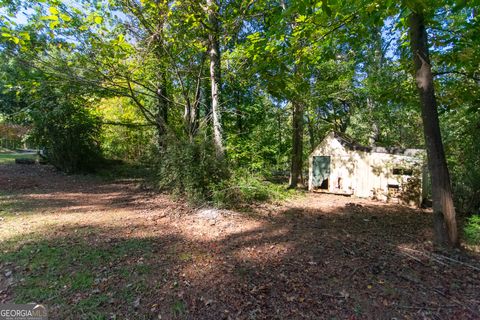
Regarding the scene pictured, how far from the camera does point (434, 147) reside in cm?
411

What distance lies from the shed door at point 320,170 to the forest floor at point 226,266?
15.0 feet

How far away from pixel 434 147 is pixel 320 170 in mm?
6570

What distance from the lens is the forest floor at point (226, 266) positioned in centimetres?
268

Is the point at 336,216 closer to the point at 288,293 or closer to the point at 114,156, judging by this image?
the point at 288,293

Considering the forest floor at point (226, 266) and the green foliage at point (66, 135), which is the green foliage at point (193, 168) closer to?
the forest floor at point (226, 266)

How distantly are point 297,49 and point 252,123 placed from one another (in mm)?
7264

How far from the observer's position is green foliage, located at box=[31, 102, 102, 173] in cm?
1041

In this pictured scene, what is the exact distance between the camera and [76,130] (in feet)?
35.6

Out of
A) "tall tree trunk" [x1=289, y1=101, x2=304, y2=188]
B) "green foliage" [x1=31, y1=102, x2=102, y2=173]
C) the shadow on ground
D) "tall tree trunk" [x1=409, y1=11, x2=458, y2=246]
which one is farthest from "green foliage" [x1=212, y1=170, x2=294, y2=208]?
"green foliage" [x1=31, y1=102, x2=102, y2=173]

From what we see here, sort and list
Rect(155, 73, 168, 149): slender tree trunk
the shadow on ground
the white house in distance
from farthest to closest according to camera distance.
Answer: the white house in distance → Rect(155, 73, 168, 149): slender tree trunk → the shadow on ground

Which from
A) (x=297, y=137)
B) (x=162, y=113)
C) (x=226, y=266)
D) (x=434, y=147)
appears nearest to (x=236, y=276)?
(x=226, y=266)

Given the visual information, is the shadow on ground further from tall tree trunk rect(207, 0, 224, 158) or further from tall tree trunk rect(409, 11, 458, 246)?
tall tree trunk rect(207, 0, 224, 158)

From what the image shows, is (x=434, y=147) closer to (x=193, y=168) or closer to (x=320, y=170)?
(x=193, y=168)

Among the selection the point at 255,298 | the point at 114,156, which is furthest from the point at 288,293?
the point at 114,156
